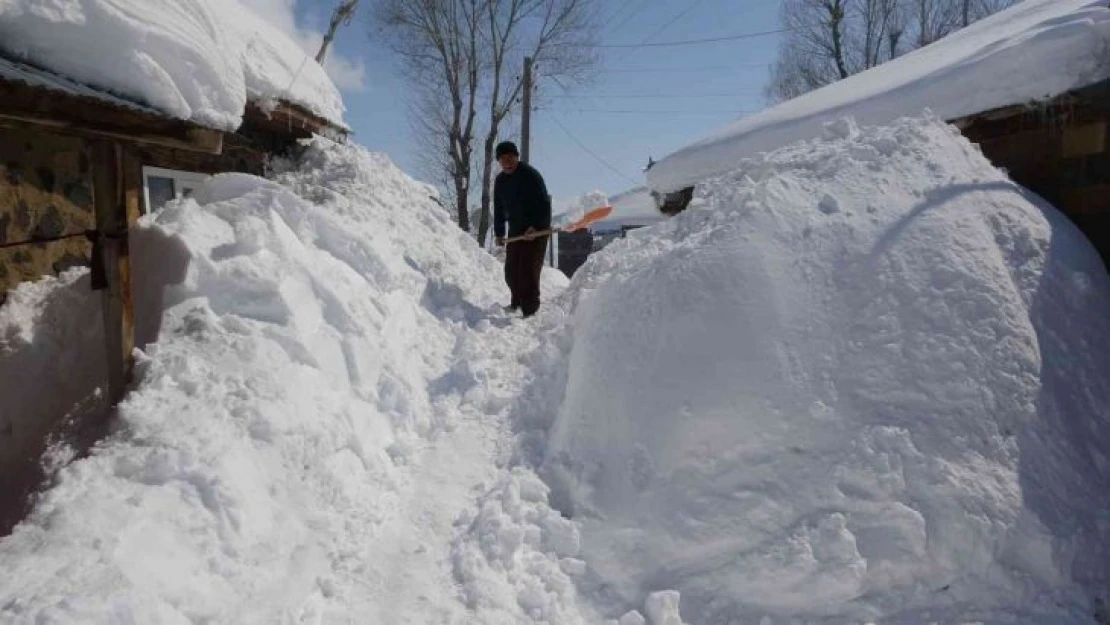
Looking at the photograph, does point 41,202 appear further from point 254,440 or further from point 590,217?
point 590,217

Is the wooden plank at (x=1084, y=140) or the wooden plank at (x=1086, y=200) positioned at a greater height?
the wooden plank at (x=1084, y=140)

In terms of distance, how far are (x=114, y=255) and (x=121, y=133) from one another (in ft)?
2.19

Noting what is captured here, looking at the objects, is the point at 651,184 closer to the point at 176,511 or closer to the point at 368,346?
the point at 368,346

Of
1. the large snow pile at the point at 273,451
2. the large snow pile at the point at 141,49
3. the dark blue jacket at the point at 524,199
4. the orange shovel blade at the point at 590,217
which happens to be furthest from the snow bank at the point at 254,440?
the orange shovel blade at the point at 590,217

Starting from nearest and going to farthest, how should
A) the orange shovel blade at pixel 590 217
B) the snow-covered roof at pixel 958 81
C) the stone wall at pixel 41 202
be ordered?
the stone wall at pixel 41 202, the snow-covered roof at pixel 958 81, the orange shovel blade at pixel 590 217

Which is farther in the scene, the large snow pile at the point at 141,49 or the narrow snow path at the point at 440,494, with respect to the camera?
the narrow snow path at the point at 440,494

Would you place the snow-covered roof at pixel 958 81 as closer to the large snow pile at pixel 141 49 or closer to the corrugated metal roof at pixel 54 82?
the large snow pile at pixel 141 49

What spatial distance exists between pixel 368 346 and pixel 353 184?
352 cm

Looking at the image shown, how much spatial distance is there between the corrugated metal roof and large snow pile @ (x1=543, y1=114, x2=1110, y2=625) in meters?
2.68

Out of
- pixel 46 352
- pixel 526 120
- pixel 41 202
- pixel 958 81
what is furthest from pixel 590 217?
pixel 526 120

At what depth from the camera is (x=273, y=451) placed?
9.73 feet

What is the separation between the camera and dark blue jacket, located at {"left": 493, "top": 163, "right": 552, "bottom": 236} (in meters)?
6.53

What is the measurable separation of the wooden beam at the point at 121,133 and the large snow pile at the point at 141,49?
180 mm

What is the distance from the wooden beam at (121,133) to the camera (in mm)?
2516
